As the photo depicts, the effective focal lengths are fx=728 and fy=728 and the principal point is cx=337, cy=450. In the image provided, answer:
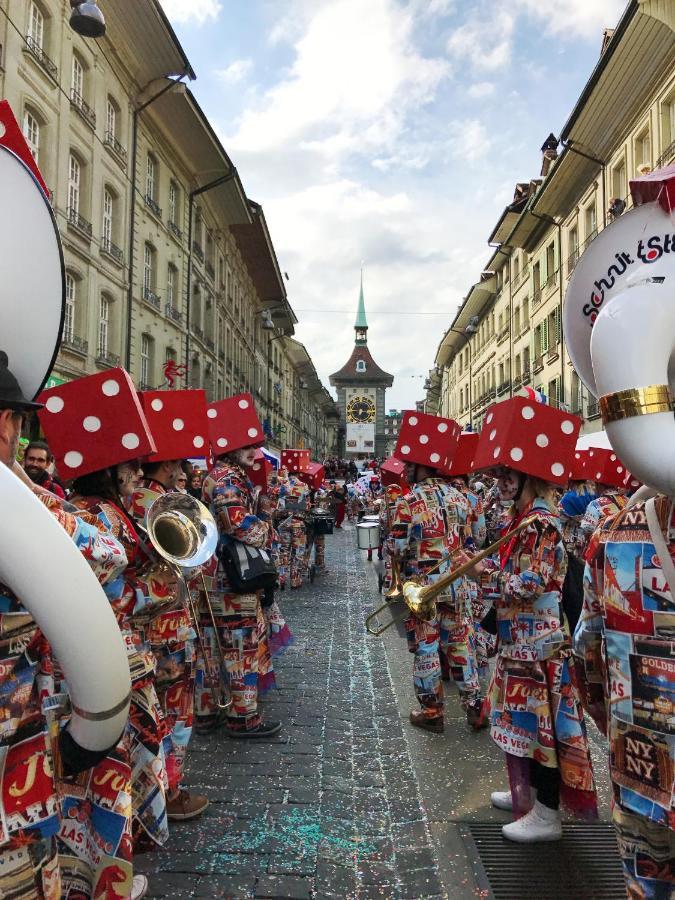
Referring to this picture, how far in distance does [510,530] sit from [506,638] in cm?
53

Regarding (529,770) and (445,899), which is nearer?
(445,899)

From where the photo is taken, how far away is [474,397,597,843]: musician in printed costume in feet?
11.1

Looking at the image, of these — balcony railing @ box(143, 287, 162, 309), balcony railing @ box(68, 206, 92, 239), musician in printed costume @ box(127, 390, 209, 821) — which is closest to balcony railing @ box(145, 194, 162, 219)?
balcony railing @ box(143, 287, 162, 309)

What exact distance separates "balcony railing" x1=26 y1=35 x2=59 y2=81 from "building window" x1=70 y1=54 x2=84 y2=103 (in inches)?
43.7

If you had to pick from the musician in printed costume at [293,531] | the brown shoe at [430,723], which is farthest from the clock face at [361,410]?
the brown shoe at [430,723]

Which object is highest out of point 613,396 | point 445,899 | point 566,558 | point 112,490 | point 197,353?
point 197,353

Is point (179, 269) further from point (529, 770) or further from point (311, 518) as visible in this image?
point (529, 770)

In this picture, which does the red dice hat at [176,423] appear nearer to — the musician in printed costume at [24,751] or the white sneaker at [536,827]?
the musician in printed costume at [24,751]

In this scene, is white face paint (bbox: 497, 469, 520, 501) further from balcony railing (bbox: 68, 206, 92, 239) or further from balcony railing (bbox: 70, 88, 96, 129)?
balcony railing (bbox: 70, 88, 96, 129)

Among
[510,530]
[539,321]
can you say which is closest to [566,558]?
[510,530]

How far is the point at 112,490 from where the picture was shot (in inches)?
116

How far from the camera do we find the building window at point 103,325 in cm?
1897

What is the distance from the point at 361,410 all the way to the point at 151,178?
68995 millimetres

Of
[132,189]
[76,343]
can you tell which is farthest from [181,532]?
[132,189]
